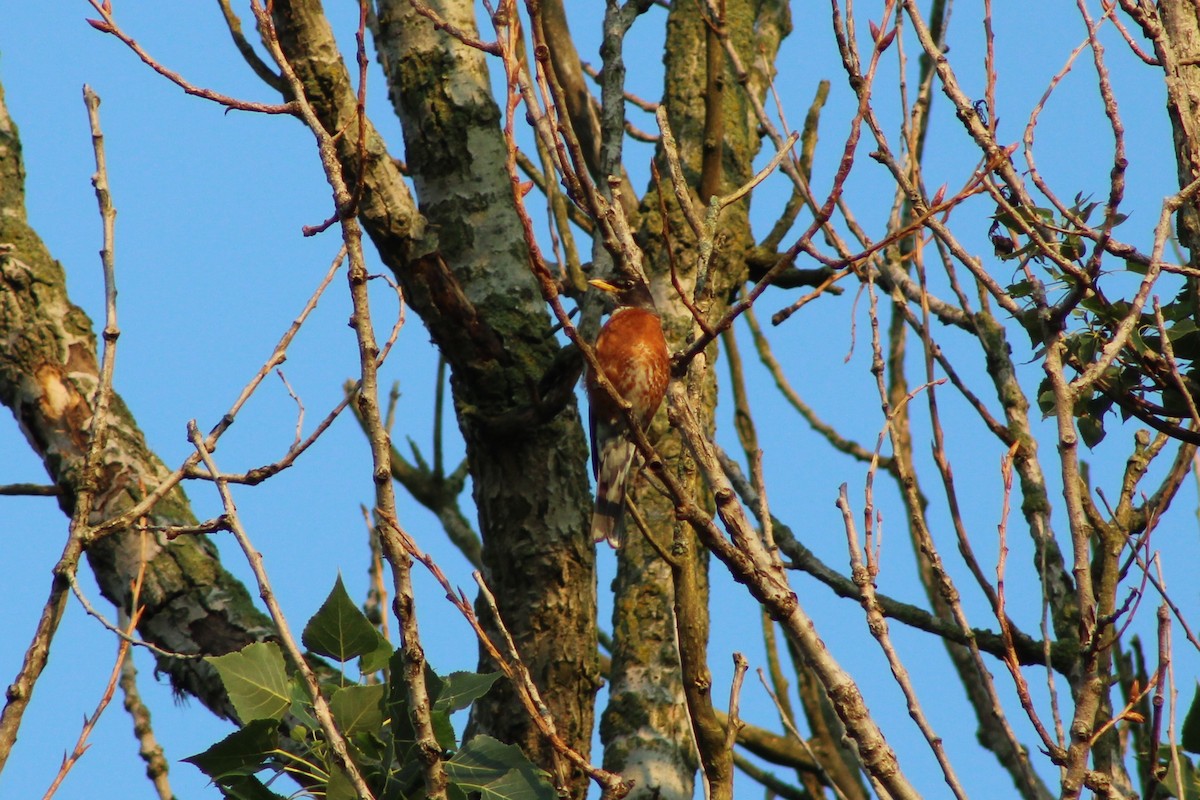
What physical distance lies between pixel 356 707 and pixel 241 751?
0.93ft

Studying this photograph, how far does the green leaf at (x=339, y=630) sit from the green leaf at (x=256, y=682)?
0.11 m

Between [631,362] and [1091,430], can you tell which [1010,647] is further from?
[631,362]

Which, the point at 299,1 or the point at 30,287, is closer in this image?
the point at 299,1

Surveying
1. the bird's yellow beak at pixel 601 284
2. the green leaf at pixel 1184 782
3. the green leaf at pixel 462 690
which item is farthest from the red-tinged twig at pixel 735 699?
the bird's yellow beak at pixel 601 284

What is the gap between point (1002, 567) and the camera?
9.41 feet

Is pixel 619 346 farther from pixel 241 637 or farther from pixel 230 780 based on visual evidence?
pixel 230 780

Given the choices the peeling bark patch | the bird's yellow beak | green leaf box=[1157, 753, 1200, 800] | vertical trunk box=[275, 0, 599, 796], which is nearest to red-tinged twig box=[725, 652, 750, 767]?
green leaf box=[1157, 753, 1200, 800]

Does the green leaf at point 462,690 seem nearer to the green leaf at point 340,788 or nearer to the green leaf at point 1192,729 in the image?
the green leaf at point 340,788

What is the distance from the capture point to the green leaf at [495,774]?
2.76 metres

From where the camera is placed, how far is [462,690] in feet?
9.46

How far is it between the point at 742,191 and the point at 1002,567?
1036 mm

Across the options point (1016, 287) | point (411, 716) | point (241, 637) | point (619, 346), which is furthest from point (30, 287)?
point (1016, 287)

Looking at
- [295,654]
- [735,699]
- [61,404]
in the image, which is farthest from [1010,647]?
[61,404]

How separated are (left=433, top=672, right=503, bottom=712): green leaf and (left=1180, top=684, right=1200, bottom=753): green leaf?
158cm
